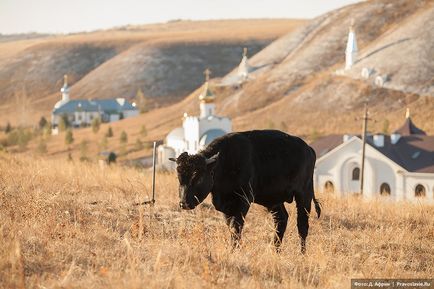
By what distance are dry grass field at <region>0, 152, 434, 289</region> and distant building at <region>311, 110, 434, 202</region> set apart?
39753 millimetres

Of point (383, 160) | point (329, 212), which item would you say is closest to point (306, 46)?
point (383, 160)

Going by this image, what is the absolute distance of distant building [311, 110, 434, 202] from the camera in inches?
2067

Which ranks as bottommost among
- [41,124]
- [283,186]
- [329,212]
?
[41,124]

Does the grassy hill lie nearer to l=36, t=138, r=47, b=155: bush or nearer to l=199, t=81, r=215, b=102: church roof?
l=36, t=138, r=47, b=155: bush

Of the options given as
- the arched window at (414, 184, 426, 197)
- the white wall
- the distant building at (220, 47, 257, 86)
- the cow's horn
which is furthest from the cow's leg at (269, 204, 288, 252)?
the distant building at (220, 47, 257, 86)

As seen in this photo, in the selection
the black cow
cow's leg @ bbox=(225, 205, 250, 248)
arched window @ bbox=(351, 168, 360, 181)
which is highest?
the black cow

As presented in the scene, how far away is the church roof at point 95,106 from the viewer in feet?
469

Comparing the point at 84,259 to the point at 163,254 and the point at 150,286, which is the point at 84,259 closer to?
the point at 163,254

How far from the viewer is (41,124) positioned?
130375mm

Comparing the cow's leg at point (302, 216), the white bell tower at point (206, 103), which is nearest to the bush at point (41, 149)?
the white bell tower at point (206, 103)

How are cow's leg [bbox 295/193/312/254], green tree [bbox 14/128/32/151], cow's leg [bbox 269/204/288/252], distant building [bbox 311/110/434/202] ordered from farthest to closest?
green tree [bbox 14/128/32/151] → distant building [bbox 311/110/434/202] → cow's leg [bbox 269/204/288/252] → cow's leg [bbox 295/193/312/254]

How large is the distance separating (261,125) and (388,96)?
18.3 m

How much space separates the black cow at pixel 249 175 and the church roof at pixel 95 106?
135 m

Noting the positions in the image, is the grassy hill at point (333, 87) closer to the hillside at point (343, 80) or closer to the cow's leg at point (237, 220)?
the hillside at point (343, 80)
